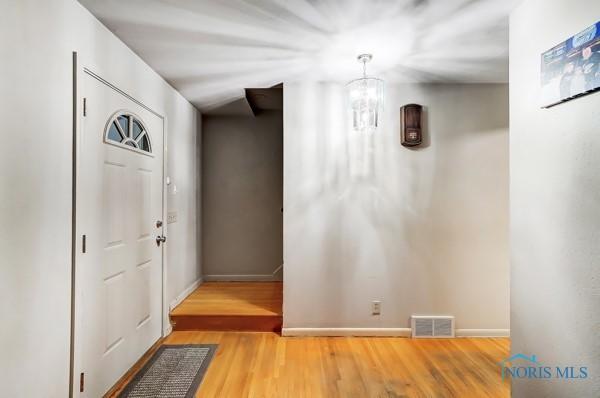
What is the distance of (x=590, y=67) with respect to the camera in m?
1.20

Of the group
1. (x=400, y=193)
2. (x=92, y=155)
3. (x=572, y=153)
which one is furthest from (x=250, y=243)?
(x=572, y=153)

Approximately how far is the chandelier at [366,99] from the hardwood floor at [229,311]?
6.62ft

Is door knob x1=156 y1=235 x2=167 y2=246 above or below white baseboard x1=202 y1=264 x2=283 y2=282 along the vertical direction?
above

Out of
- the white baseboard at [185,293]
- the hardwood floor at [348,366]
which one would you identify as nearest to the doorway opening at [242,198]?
the white baseboard at [185,293]

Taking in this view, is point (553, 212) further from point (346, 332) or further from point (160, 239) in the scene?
point (160, 239)

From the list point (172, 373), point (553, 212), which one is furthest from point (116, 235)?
point (553, 212)

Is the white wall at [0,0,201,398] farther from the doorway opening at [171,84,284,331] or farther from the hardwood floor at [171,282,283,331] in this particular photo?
the doorway opening at [171,84,284,331]

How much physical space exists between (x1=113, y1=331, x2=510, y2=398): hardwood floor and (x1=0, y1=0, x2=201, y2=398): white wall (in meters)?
1.02

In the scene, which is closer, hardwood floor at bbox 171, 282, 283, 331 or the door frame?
the door frame

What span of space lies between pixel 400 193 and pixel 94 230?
8.18 feet

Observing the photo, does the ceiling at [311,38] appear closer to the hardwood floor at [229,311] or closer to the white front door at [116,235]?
the white front door at [116,235]

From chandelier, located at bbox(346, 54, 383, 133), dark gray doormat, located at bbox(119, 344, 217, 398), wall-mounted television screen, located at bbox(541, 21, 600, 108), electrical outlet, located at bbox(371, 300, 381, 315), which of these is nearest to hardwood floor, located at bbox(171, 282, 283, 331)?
dark gray doormat, located at bbox(119, 344, 217, 398)

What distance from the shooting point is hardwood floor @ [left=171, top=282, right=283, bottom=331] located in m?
3.01

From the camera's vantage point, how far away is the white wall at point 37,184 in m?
1.32
